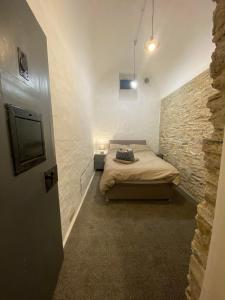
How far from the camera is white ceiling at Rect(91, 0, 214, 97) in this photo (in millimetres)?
2180

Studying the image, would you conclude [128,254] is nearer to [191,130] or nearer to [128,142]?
[191,130]

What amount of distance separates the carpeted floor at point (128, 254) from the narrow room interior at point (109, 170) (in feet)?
0.03

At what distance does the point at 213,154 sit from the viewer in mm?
714

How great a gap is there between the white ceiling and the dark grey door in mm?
2075

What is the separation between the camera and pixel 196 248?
853 millimetres

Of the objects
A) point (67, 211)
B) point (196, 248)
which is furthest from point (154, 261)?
point (67, 211)

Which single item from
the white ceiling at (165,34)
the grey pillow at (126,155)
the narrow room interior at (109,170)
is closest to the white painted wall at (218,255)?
the narrow room interior at (109,170)

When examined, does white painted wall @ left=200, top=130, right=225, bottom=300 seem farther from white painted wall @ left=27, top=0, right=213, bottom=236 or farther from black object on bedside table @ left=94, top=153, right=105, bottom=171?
black object on bedside table @ left=94, top=153, right=105, bottom=171

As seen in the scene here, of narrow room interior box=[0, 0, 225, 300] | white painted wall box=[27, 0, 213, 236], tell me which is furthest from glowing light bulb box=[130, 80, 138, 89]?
narrow room interior box=[0, 0, 225, 300]

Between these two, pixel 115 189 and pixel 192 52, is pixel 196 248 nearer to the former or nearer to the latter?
pixel 115 189

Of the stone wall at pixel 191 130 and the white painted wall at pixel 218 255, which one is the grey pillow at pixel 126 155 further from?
the white painted wall at pixel 218 255

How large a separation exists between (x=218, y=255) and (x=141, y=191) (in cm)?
205

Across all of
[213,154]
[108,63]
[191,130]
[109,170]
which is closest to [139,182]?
[109,170]

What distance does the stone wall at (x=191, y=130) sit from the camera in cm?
241
